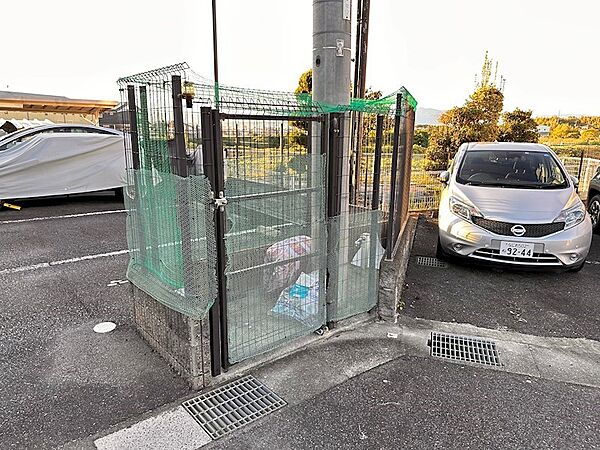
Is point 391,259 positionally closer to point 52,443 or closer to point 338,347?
point 338,347

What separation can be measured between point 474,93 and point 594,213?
7461mm

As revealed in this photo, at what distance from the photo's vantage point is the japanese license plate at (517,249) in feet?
14.8

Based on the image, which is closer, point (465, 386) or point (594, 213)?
point (465, 386)

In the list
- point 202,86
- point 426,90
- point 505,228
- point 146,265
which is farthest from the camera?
point 426,90

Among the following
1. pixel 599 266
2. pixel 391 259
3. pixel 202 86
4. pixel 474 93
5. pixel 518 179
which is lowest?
pixel 599 266

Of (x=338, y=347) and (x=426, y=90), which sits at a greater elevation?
(x=426, y=90)

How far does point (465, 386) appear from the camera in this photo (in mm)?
2717

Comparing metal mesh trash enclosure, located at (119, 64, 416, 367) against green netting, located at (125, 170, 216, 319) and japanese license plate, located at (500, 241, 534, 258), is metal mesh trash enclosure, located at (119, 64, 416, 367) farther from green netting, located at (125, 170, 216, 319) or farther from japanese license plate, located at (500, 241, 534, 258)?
japanese license plate, located at (500, 241, 534, 258)

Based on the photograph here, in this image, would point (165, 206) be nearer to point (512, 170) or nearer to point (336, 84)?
point (336, 84)

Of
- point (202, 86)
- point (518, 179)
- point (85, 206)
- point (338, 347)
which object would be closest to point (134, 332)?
point (338, 347)

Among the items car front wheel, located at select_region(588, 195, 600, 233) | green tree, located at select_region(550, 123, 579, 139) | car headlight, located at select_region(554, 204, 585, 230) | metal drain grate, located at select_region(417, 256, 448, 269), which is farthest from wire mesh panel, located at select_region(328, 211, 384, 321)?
green tree, located at select_region(550, 123, 579, 139)

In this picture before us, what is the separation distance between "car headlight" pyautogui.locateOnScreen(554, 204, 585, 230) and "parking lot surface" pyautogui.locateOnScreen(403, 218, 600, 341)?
678 millimetres

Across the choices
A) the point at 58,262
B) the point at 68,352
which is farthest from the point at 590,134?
the point at 68,352

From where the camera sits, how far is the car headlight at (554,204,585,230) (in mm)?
4594
